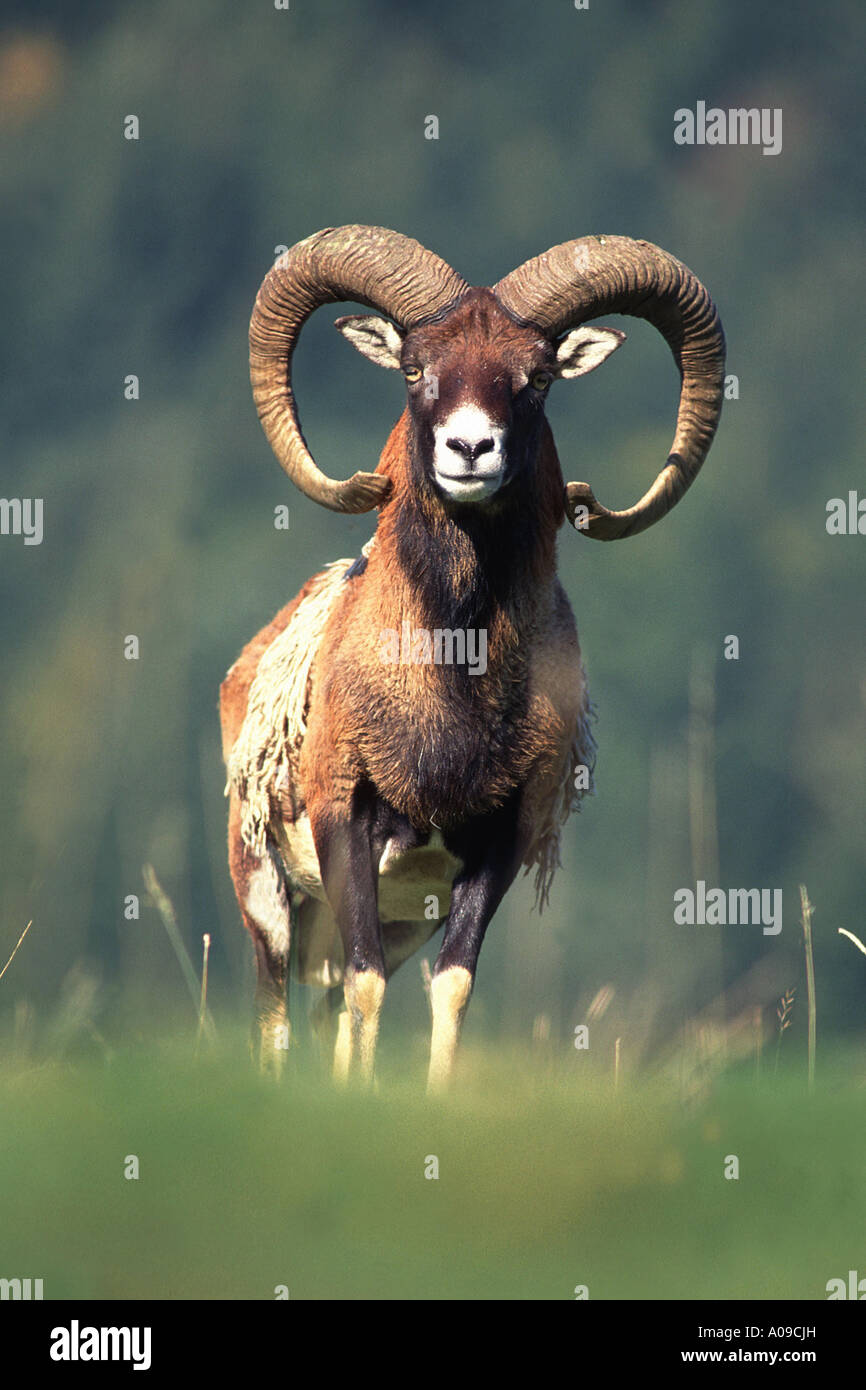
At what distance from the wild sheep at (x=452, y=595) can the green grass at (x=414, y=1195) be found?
2.49 meters

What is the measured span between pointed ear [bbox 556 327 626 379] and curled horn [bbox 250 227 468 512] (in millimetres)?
556

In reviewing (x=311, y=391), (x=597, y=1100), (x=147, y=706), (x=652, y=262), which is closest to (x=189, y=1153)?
(x=597, y=1100)

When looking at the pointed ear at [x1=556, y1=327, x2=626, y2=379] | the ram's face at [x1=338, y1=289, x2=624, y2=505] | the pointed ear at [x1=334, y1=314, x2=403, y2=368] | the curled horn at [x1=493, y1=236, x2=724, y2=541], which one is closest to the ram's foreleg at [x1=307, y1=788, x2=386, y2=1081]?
the ram's face at [x1=338, y1=289, x2=624, y2=505]

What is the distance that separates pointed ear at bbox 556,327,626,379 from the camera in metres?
9.19

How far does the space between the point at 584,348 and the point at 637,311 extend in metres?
0.68

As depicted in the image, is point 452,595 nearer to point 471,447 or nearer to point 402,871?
point 471,447

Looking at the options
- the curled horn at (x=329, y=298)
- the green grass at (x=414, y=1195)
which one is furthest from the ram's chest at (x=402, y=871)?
the green grass at (x=414, y=1195)

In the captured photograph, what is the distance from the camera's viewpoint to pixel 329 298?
980 cm

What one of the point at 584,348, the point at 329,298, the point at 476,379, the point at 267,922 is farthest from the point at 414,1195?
the point at 329,298

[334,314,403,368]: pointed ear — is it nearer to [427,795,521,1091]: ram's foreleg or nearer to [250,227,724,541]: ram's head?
[250,227,724,541]: ram's head

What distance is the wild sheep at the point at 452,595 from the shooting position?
29.1ft

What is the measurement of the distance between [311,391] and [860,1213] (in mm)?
30897

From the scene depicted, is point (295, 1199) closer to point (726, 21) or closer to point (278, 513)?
point (278, 513)

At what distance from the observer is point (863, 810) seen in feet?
96.2
